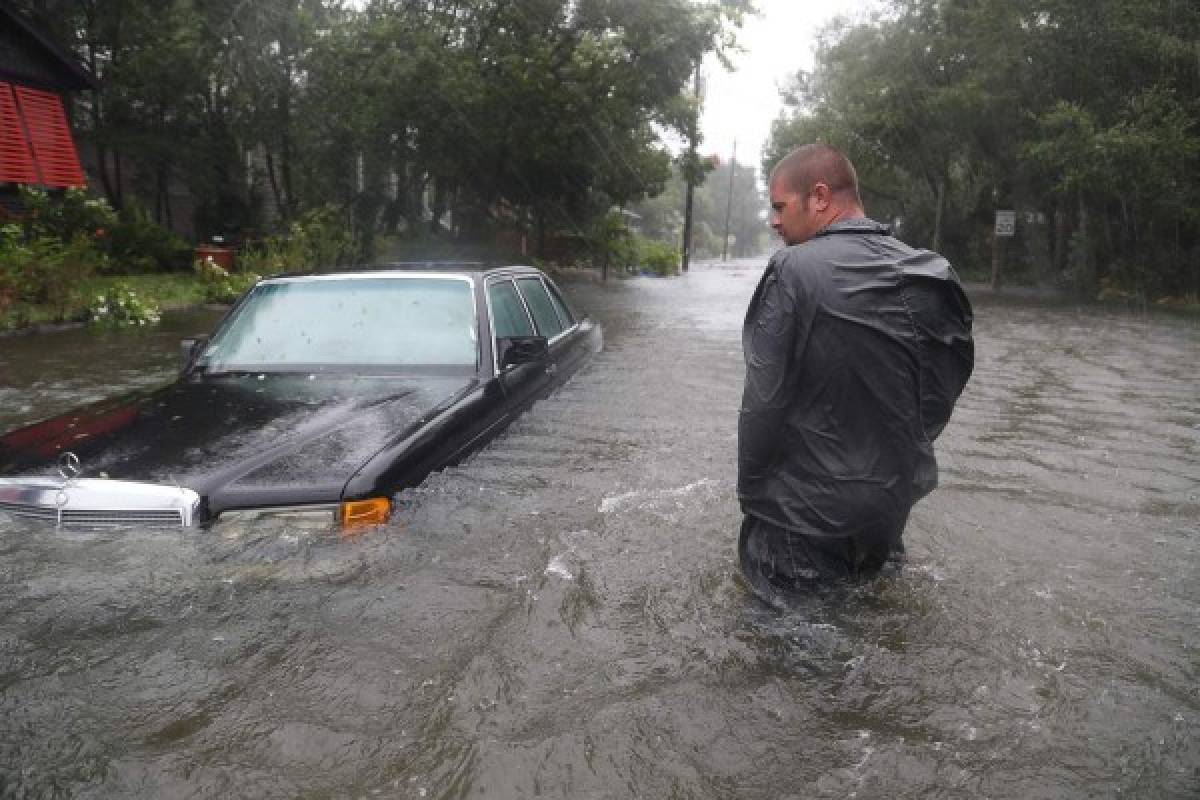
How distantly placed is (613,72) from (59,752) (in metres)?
18.4

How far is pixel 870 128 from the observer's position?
2509 centimetres

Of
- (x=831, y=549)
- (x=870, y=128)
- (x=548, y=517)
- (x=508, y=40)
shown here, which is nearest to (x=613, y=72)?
(x=508, y=40)

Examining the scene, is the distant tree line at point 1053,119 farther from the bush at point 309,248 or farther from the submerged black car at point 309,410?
the submerged black car at point 309,410

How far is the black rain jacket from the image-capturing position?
2518 mm

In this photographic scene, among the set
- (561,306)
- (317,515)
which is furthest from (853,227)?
(561,306)

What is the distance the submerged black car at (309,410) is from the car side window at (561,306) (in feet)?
2.15

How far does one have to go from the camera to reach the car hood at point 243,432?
10.6 feet

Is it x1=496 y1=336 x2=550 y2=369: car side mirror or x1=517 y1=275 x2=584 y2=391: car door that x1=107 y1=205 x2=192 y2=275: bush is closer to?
x1=517 y1=275 x2=584 y2=391: car door

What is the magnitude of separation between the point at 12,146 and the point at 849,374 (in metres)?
18.3

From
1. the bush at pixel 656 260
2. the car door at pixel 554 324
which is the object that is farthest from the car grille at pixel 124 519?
the bush at pixel 656 260

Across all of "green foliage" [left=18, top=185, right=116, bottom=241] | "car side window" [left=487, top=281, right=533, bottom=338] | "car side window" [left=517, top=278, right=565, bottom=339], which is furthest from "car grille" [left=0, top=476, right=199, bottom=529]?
"green foliage" [left=18, top=185, right=116, bottom=241]

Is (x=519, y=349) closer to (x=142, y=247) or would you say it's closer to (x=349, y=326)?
(x=349, y=326)

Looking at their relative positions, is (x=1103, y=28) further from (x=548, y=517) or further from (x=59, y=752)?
(x=59, y=752)

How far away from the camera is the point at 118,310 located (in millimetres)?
11094
